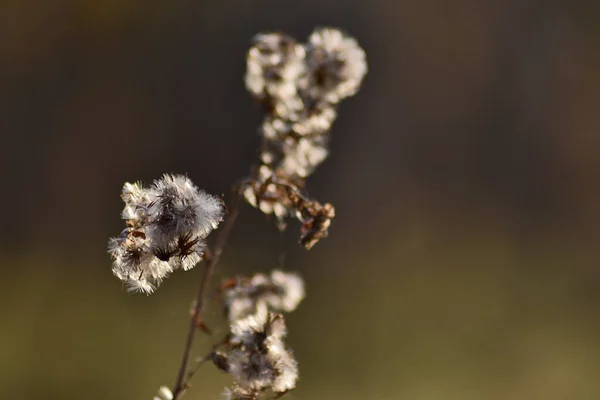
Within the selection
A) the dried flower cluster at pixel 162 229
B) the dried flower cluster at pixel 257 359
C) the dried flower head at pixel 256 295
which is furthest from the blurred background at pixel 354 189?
the dried flower cluster at pixel 162 229

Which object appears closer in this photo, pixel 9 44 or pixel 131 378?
pixel 131 378

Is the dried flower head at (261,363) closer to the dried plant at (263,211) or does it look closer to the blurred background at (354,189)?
the dried plant at (263,211)

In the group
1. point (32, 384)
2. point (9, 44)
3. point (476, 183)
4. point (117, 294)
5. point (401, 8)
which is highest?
point (401, 8)

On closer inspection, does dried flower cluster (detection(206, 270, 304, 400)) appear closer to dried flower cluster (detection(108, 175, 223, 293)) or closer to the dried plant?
the dried plant

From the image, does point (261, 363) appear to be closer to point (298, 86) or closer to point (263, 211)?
point (263, 211)

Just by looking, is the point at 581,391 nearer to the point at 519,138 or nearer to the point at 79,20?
the point at 519,138

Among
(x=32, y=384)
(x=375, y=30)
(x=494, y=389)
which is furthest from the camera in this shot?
(x=375, y=30)

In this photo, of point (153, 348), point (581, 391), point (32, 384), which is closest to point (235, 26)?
point (153, 348)

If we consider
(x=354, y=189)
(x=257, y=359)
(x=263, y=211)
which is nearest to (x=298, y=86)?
(x=263, y=211)
